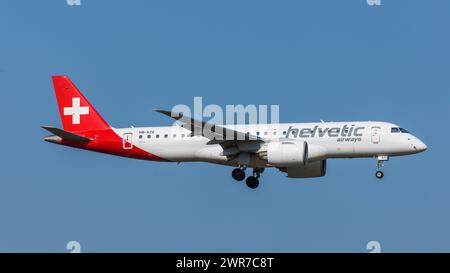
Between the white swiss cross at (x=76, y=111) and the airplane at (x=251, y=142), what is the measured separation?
250mm

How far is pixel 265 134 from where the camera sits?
6184cm

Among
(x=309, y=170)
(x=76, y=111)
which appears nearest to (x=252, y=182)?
(x=309, y=170)

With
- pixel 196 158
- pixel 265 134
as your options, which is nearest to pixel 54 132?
pixel 196 158

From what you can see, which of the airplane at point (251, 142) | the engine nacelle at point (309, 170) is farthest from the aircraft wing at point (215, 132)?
the engine nacelle at point (309, 170)

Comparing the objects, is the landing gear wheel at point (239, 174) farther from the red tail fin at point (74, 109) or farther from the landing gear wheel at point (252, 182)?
the red tail fin at point (74, 109)

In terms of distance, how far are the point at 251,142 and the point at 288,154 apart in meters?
2.89

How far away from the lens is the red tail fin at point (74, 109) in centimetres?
6612

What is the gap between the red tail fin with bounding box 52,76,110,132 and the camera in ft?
217

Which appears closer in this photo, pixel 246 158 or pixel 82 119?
pixel 246 158

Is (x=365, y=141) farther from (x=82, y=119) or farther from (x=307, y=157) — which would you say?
(x=82, y=119)

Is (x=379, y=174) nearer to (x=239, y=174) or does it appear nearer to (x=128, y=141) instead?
(x=239, y=174)

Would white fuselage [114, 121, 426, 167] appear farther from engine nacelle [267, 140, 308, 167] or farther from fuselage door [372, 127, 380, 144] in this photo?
engine nacelle [267, 140, 308, 167]

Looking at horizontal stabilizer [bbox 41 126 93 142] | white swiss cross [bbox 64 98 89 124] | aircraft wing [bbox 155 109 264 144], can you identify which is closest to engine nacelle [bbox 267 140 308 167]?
aircraft wing [bbox 155 109 264 144]

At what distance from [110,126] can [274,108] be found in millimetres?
10821
